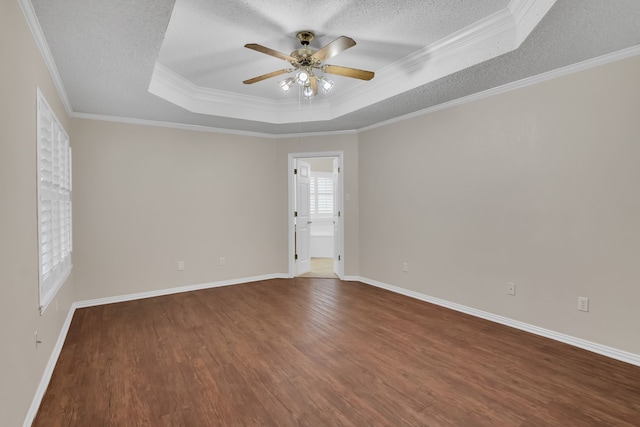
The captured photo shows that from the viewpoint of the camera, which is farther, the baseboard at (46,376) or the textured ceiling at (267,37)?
the textured ceiling at (267,37)

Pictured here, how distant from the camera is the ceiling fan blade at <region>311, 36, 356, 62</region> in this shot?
95.5 inches

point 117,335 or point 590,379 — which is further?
point 117,335

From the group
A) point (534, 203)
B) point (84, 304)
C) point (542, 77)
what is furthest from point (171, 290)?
point (542, 77)

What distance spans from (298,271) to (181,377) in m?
3.46

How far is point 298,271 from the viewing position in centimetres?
590

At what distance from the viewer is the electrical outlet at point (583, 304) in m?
2.94

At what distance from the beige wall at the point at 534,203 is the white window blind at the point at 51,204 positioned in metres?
3.90

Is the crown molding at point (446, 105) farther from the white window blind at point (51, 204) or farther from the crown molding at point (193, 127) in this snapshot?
the white window blind at point (51, 204)

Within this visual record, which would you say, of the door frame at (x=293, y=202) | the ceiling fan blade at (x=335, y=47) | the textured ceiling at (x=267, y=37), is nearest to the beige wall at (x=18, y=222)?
the textured ceiling at (x=267, y=37)

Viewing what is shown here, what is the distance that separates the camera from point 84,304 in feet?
14.0

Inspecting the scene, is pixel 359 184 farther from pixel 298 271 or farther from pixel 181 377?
pixel 181 377

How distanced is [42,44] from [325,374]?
316 cm

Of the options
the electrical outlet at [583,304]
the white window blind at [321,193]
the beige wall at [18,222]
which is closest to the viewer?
the beige wall at [18,222]

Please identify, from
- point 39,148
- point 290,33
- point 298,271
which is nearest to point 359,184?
point 298,271
